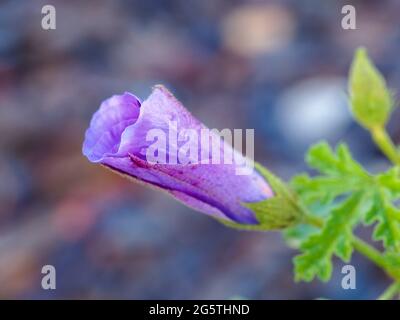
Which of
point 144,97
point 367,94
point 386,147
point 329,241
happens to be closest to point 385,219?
point 329,241

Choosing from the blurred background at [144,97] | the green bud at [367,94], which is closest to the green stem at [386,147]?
the green bud at [367,94]

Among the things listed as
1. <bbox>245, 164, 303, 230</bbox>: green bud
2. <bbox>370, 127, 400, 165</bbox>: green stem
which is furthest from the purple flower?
<bbox>370, 127, 400, 165</bbox>: green stem

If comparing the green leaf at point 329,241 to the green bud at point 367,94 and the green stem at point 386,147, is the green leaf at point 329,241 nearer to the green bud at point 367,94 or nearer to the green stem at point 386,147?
the green stem at point 386,147

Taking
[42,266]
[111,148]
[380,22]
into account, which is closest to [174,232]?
[42,266]

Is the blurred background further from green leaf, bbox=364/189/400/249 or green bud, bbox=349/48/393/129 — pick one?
green leaf, bbox=364/189/400/249
